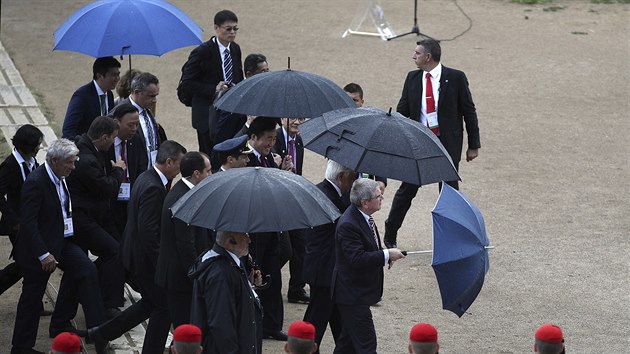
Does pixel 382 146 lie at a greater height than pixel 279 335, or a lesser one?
greater

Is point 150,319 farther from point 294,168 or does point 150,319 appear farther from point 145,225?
point 294,168

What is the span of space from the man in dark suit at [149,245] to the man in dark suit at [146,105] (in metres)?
→ 1.60

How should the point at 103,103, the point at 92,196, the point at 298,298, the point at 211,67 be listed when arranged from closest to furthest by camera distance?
the point at 92,196, the point at 298,298, the point at 103,103, the point at 211,67

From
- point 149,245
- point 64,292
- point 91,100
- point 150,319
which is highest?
point 91,100

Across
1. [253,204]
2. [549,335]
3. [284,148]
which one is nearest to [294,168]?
[284,148]

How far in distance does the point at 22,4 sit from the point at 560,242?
12554 millimetres

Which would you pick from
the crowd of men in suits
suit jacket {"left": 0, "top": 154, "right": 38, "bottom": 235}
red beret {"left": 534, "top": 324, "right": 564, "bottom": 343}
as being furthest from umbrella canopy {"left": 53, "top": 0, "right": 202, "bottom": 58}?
red beret {"left": 534, "top": 324, "right": 564, "bottom": 343}

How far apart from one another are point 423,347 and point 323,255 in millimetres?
2344

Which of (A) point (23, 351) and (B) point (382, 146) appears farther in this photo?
(A) point (23, 351)

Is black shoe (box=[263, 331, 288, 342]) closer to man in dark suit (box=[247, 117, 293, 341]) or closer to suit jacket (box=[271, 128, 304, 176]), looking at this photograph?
man in dark suit (box=[247, 117, 293, 341])

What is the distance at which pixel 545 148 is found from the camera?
15.6m

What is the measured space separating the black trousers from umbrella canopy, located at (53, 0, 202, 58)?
2.48 meters

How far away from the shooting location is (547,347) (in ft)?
23.1

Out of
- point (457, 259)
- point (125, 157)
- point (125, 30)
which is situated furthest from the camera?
point (125, 30)
